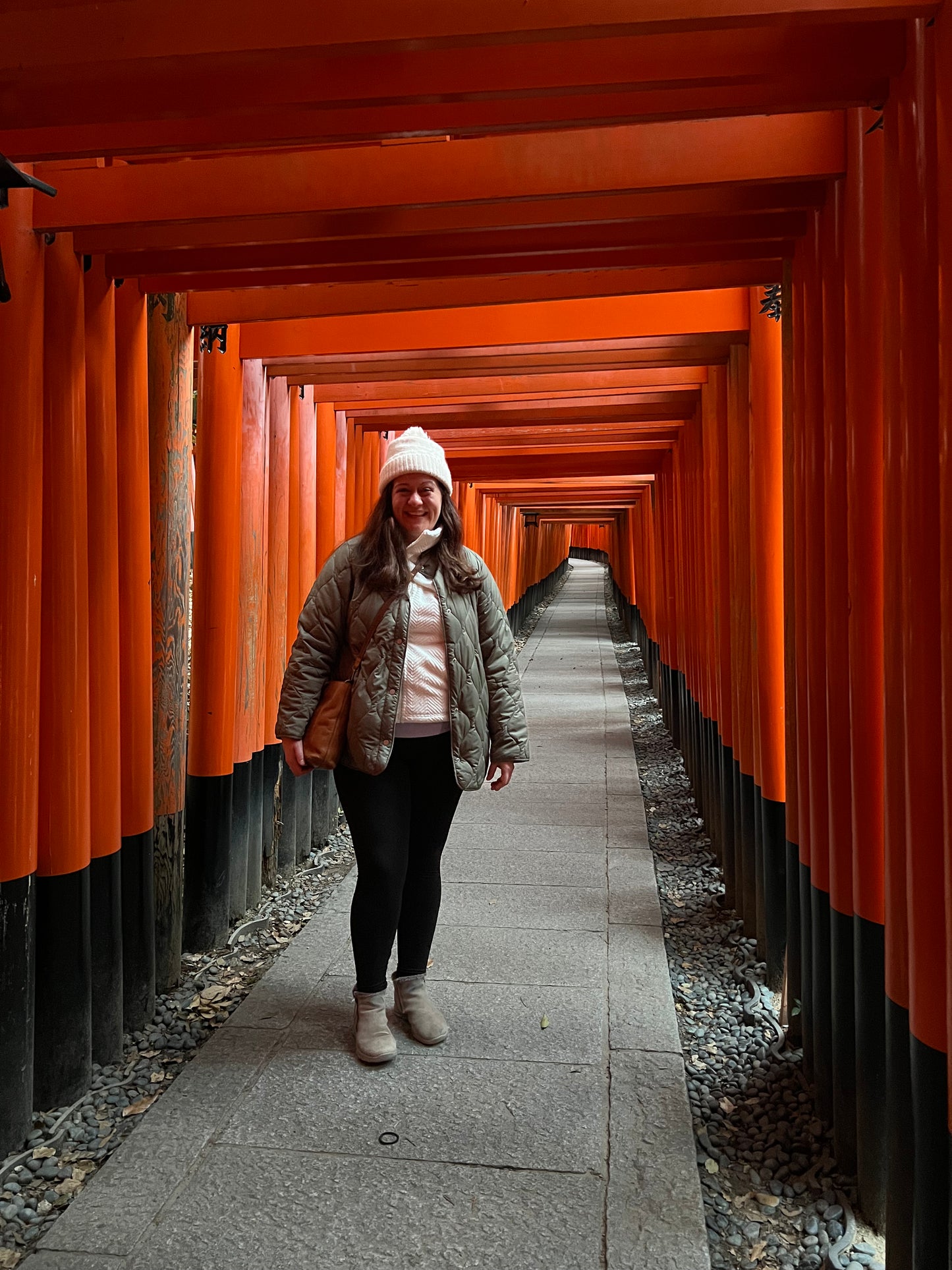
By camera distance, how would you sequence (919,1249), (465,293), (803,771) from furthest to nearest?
(465,293) < (803,771) < (919,1249)

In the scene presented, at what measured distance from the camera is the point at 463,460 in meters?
10.3

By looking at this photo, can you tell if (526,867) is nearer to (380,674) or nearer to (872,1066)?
(380,674)

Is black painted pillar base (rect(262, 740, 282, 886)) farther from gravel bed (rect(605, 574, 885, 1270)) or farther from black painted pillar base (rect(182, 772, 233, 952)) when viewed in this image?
gravel bed (rect(605, 574, 885, 1270))

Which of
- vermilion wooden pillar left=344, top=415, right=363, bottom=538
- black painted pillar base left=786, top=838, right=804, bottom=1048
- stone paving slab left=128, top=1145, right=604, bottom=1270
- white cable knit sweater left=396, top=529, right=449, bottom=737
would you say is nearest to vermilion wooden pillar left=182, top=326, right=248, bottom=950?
white cable knit sweater left=396, top=529, right=449, bottom=737

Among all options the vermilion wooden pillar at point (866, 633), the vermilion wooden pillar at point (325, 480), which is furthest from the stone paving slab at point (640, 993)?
the vermilion wooden pillar at point (325, 480)

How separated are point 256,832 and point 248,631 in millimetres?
1065

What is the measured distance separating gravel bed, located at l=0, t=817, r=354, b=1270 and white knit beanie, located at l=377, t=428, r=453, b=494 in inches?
82.2

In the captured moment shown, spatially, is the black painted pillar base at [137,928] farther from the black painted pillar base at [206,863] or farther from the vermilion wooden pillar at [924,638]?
the vermilion wooden pillar at [924,638]

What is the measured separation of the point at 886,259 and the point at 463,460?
8.22 m

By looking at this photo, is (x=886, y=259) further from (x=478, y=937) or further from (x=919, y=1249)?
(x=478, y=937)

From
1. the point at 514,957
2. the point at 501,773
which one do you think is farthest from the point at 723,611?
the point at 501,773

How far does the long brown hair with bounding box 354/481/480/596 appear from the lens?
10.7 feet

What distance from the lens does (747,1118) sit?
3.08 m

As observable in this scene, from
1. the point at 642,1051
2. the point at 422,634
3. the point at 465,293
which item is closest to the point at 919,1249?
the point at 642,1051
